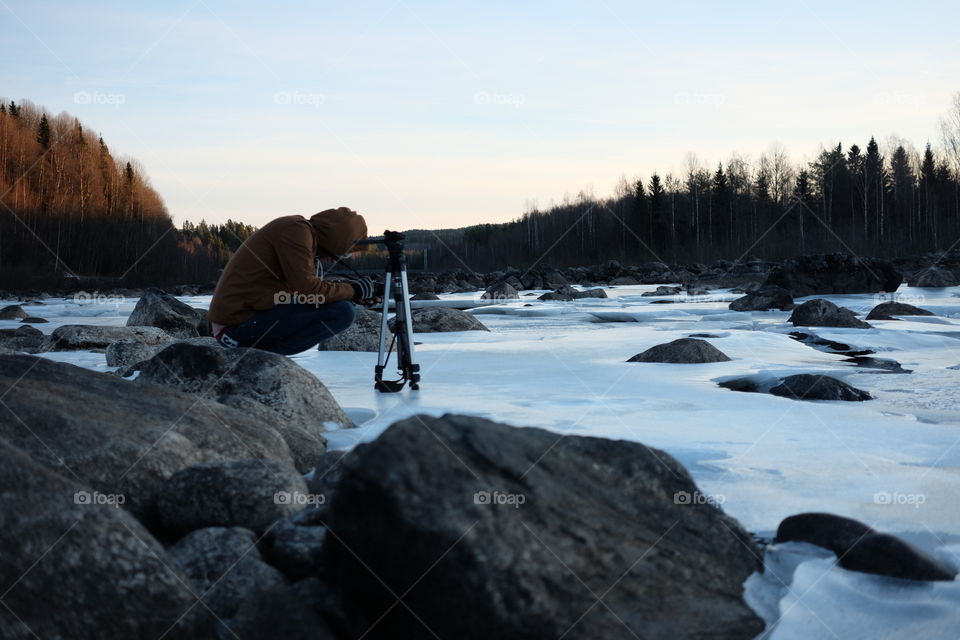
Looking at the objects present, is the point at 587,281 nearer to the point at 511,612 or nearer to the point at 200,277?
the point at 200,277

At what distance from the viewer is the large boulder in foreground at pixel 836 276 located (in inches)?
712

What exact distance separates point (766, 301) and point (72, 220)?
38.8m

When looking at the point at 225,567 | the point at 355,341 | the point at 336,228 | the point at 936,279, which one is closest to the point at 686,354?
the point at 336,228

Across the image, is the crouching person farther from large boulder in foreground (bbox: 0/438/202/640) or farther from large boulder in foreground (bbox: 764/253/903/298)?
large boulder in foreground (bbox: 764/253/903/298)

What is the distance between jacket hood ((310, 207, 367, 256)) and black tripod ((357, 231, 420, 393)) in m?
0.11

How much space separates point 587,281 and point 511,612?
33362mm

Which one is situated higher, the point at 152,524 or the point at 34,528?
the point at 34,528

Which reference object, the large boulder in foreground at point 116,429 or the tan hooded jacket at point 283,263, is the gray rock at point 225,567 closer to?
the large boulder in foreground at point 116,429

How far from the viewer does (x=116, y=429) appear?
2816mm

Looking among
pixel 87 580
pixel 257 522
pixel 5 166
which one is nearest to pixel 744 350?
pixel 257 522

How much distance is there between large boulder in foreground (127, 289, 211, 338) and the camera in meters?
10.8

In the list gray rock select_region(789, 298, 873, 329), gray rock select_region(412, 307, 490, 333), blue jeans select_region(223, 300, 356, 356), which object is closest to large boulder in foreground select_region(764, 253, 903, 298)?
gray rock select_region(789, 298, 873, 329)

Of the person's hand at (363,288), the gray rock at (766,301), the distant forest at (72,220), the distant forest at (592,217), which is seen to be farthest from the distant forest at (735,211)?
the person's hand at (363,288)

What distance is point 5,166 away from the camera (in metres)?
41.7
